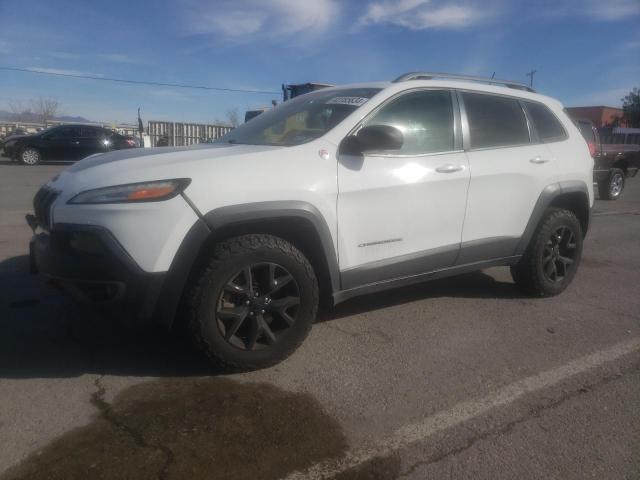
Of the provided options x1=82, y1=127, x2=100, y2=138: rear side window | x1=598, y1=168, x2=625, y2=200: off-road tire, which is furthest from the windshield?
x1=82, y1=127, x2=100, y2=138: rear side window

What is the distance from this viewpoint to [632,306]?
4398mm

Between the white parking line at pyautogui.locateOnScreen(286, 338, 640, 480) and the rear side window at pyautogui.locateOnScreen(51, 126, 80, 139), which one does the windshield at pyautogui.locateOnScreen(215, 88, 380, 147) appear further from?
the rear side window at pyautogui.locateOnScreen(51, 126, 80, 139)

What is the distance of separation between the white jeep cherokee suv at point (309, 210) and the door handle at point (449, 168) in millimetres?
13

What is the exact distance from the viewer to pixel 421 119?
11.8ft

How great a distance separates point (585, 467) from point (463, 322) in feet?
5.70

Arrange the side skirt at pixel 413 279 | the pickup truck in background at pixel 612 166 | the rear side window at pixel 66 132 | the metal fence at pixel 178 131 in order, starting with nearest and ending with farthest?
the side skirt at pixel 413 279 < the pickup truck in background at pixel 612 166 < the rear side window at pixel 66 132 < the metal fence at pixel 178 131

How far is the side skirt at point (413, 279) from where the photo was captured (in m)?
3.30

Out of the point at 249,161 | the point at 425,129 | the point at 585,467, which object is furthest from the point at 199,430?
the point at 425,129

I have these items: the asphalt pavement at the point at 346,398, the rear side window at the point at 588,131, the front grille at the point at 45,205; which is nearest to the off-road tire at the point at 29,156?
the asphalt pavement at the point at 346,398

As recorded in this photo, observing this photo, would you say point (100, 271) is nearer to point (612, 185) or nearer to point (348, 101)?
point (348, 101)

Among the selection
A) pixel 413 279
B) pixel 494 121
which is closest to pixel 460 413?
pixel 413 279

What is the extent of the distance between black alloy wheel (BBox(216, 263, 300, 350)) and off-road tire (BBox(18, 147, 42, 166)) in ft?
62.8

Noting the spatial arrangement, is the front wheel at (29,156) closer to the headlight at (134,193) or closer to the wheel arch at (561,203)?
the headlight at (134,193)

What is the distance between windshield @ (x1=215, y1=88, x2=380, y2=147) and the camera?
3.39 m
